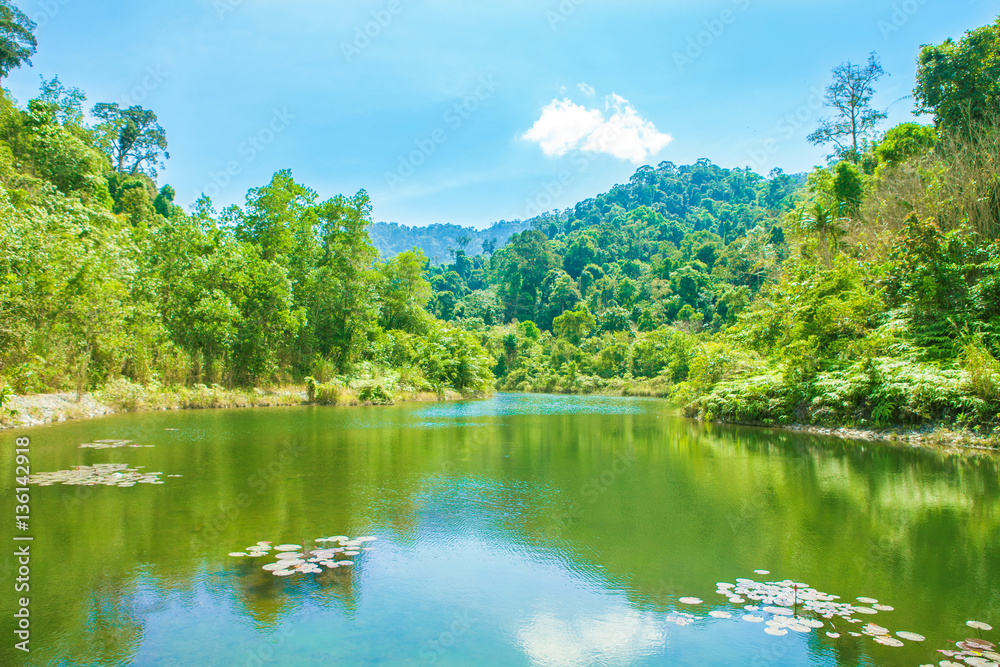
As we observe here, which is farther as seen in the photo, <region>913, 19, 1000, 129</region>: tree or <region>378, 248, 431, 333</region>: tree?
<region>378, 248, 431, 333</region>: tree

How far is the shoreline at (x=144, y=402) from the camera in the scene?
12.1 m

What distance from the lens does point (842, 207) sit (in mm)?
21109

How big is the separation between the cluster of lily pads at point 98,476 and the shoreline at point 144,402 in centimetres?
551

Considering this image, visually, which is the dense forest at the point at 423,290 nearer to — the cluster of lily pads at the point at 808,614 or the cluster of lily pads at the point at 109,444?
the cluster of lily pads at the point at 109,444

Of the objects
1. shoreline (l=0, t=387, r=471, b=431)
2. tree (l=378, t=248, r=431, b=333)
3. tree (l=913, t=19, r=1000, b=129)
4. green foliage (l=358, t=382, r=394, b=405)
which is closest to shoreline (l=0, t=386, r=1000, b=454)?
shoreline (l=0, t=387, r=471, b=431)

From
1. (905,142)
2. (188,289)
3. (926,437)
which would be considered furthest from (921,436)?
(188,289)

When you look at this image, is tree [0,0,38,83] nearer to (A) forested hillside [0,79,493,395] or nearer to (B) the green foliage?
(A) forested hillside [0,79,493,395]

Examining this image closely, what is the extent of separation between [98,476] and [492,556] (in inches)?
223

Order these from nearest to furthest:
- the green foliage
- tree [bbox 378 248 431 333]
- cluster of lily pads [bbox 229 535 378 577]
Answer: cluster of lily pads [bbox 229 535 378 577]
the green foliage
tree [bbox 378 248 431 333]

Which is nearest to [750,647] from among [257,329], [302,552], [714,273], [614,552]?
[614,552]

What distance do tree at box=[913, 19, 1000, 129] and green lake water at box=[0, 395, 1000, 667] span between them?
15.4m

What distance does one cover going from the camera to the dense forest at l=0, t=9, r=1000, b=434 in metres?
12.2

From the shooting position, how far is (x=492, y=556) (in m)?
4.93

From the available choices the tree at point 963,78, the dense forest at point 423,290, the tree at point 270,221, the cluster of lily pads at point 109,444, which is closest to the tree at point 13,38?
the dense forest at point 423,290
